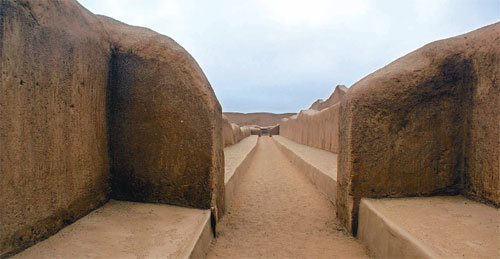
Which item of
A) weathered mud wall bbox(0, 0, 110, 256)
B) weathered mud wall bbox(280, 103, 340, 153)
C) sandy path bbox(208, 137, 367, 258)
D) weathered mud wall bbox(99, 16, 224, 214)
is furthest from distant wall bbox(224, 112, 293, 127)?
weathered mud wall bbox(0, 0, 110, 256)

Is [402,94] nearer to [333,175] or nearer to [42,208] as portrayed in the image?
[333,175]

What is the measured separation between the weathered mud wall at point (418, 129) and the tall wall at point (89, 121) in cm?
137

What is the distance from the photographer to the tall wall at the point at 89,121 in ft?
4.22

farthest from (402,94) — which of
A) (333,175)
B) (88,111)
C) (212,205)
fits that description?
(88,111)

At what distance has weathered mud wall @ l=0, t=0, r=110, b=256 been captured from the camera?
49.1 inches

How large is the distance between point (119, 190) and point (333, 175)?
108 inches

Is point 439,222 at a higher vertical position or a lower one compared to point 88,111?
lower

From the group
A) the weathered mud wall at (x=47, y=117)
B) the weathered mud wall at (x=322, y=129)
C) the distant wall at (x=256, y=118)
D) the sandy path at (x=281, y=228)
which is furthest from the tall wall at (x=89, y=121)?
the distant wall at (x=256, y=118)

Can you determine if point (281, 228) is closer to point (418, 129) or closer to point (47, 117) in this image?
point (418, 129)

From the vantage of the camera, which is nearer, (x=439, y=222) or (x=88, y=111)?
(x=439, y=222)

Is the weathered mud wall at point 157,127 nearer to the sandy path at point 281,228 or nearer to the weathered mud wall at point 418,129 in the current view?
the sandy path at point 281,228

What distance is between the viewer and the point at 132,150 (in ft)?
7.29

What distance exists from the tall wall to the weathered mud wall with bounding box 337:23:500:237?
1.37 m

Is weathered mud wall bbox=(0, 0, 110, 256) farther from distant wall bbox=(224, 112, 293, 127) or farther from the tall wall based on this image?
distant wall bbox=(224, 112, 293, 127)
